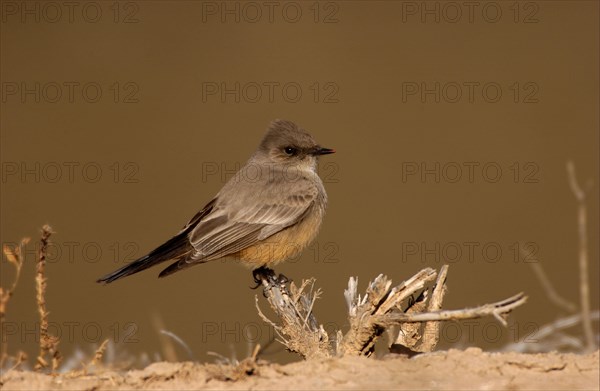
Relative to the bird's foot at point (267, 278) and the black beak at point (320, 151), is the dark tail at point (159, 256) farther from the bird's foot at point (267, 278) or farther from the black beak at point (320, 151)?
the black beak at point (320, 151)

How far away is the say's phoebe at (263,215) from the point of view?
7449 mm

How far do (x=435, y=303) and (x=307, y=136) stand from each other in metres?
3.03

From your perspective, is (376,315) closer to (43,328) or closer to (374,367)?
(374,367)

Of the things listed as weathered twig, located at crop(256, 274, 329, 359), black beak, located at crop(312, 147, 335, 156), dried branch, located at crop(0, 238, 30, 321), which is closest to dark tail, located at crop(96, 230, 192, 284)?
weathered twig, located at crop(256, 274, 329, 359)

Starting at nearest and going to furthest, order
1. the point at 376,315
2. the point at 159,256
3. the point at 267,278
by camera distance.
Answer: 1. the point at 376,315
2. the point at 159,256
3. the point at 267,278

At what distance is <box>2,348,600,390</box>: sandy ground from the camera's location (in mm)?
4770

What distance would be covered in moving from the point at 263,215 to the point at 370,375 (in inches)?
123

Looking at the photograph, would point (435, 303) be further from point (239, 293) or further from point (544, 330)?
point (239, 293)

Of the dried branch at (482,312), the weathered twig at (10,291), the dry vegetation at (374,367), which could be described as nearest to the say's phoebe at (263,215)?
the weathered twig at (10,291)

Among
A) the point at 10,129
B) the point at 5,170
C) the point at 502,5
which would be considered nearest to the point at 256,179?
the point at 5,170

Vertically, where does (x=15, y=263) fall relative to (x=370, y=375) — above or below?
above

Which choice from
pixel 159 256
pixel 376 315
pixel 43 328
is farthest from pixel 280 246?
pixel 43 328

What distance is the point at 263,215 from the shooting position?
25.6 ft

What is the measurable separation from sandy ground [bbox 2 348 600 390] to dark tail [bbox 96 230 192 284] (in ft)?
6.46
